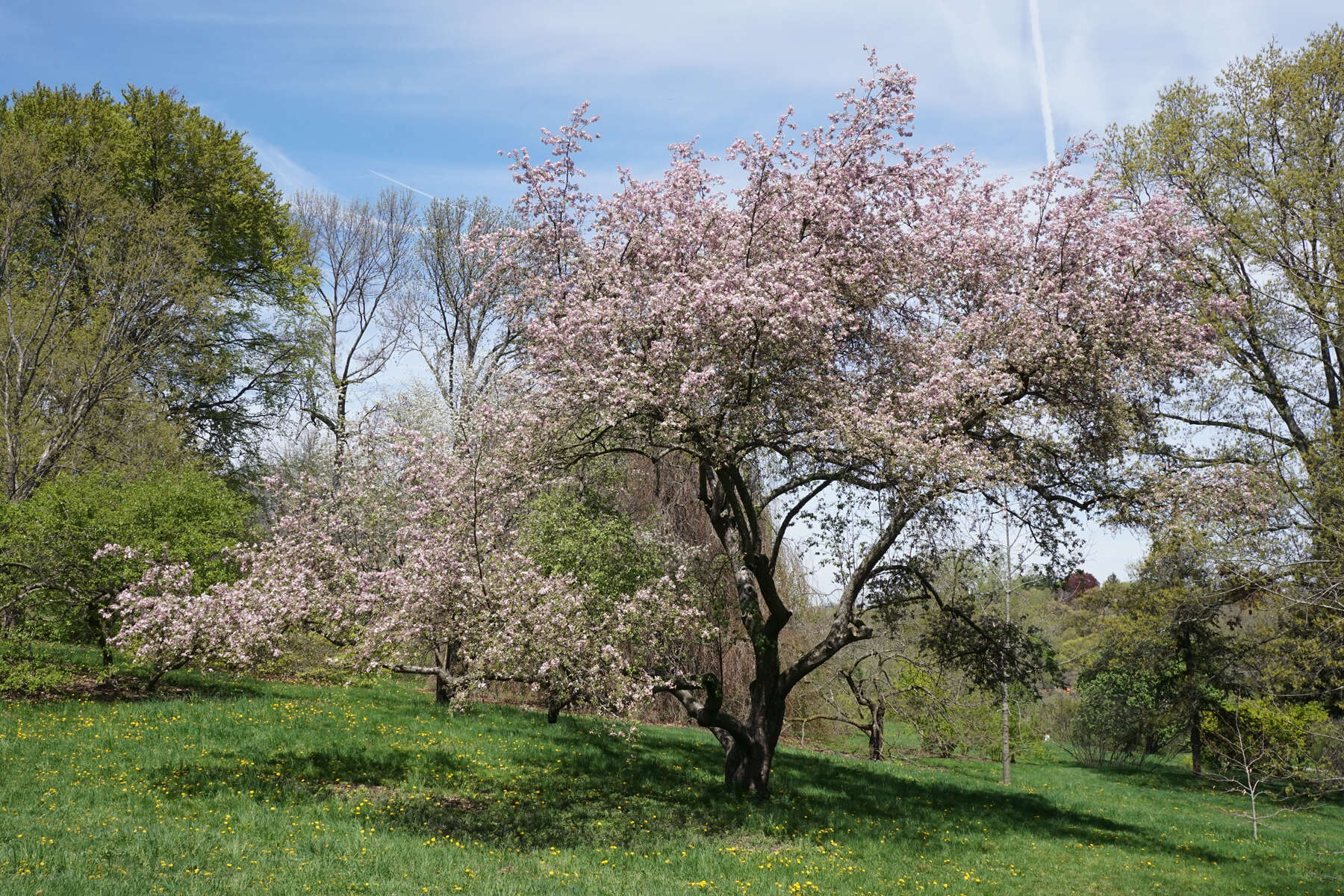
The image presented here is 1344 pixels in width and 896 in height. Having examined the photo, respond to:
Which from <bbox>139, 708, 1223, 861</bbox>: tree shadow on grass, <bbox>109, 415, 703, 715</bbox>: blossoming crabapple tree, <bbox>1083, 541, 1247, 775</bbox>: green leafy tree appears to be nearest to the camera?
<bbox>109, 415, 703, 715</bbox>: blossoming crabapple tree

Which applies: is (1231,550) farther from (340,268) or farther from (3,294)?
(340,268)

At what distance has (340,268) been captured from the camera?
35688mm

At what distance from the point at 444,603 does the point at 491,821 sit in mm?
2770

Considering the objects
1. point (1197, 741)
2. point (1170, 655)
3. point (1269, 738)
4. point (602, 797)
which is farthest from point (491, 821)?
point (1197, 741)

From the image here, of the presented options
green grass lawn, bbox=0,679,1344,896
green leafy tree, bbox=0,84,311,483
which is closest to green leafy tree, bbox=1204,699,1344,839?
green grass lawn, bbox=0,679,1344,896

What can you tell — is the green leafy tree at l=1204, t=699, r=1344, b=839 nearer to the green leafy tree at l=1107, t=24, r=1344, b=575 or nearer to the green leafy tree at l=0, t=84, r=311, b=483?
the green leafy tree at l=1107, t=24, r=1344, b=575

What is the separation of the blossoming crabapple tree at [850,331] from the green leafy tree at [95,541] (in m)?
7.92

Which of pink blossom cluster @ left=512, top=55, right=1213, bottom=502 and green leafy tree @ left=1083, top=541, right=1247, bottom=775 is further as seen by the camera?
green leafy tree @ left=1083, top=541, right=1247, bottom=775

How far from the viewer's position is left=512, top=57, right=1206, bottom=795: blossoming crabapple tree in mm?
11008

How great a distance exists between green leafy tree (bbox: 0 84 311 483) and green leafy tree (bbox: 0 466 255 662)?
2.70 m

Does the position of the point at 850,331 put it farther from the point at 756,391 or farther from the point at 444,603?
the point at 444,603

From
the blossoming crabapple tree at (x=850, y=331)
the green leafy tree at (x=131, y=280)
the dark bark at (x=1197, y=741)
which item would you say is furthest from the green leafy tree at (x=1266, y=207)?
the green leafy tree at (x=131, y=280)

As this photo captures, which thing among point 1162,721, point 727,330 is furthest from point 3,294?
point 1162,721

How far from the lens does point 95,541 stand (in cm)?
1517
